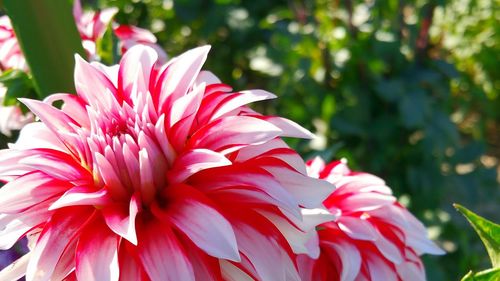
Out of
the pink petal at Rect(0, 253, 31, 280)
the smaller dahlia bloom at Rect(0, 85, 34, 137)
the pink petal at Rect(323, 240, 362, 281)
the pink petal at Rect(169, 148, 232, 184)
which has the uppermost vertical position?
the pink petal at Rect(169, 148, 232, 184)

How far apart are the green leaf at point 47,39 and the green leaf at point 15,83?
0.21ft

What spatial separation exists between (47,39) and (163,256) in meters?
0.28

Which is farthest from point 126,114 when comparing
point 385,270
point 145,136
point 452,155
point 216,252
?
point 452,155

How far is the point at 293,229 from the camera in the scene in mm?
504

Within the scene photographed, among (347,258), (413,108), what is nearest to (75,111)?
(347,258)

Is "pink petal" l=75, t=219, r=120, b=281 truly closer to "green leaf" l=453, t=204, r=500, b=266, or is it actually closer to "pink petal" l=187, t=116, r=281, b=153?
"pink petal" l=187, t=116, r=281, b=153

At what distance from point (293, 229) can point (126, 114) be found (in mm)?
146

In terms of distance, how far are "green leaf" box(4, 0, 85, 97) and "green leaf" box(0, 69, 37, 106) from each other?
0.21 feet

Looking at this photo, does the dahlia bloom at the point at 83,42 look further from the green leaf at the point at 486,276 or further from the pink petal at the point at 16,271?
the green leaf at the point at 486,276

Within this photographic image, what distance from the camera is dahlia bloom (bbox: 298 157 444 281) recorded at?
0.60 metres

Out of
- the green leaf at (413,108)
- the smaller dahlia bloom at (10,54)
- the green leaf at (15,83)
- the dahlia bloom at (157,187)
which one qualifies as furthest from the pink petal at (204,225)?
the green leaf at (413,108)

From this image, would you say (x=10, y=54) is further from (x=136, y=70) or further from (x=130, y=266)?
(x=130, y=266)

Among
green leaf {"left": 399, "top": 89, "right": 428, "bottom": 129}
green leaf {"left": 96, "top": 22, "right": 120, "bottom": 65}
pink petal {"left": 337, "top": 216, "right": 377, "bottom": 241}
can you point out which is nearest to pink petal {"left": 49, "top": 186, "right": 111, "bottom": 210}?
pink petal {"left": 337, "top": 216, "right": 377, "bottom": 241}

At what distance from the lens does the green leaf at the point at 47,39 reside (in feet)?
2.03
